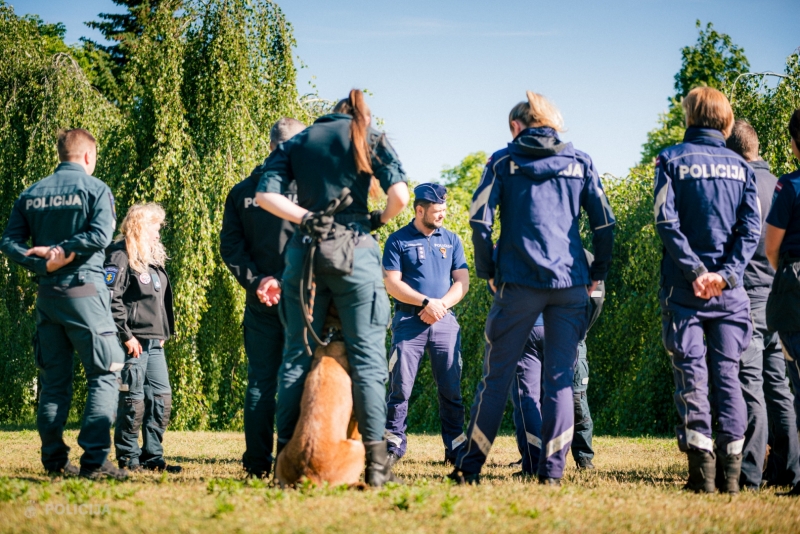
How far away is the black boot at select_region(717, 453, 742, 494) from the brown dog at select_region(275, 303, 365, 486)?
2.06 meters

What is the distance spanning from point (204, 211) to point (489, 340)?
6.30 m

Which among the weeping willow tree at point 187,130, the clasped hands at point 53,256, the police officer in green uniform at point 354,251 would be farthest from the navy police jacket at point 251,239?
the weeping willow tree at point 187,130

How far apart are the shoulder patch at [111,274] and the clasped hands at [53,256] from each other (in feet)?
4.11

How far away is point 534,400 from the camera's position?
19.3 ft

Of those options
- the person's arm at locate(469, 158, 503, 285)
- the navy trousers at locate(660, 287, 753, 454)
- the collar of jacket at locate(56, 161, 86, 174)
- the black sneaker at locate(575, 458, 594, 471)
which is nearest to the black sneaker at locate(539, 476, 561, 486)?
the navy trousers at locate(660, 287, 753, 454)

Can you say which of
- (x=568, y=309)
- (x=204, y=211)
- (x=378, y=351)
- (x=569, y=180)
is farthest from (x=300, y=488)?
(x=204, y=211)

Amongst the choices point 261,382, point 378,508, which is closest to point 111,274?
point 261,382

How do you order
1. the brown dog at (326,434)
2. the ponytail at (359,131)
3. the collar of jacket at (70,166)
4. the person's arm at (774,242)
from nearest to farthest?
the brown dog at (326,434) → the ponytail at (359,131) → the person's arm at (774,242) → the collar of jacket at (70,166)

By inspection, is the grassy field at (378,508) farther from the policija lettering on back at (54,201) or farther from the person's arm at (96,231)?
the policija lettering on back at (54,201)

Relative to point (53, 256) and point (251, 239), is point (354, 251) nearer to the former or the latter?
point (251, 239)

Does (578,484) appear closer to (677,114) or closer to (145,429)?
(145,429)

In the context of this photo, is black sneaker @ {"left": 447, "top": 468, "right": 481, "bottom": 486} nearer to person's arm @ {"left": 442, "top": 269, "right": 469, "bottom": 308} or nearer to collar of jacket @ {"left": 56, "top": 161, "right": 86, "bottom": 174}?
person's arm @ {"left": 442, "top": 269, "right": 469, "bottom": 308}

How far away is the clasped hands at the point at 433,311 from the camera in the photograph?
6.43m

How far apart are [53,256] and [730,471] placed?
4152 millimetres
